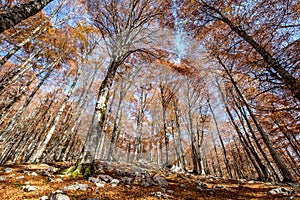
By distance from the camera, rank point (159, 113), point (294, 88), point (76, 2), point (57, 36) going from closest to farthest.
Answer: point (294, 88) < point (57, 36) < point (76, 2) < point (159, 113)

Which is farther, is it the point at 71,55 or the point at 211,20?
the point at 71,55

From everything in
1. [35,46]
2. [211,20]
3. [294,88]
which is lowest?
[294,88]

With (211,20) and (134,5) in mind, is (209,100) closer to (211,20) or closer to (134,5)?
(211,20)

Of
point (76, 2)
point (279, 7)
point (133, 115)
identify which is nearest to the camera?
point (279, 7)

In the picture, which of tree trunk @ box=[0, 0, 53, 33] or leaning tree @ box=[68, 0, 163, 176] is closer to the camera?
tree trunk @ box=[0, 0, 53, 33]

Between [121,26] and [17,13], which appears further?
[121,26]

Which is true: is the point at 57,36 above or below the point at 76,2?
below

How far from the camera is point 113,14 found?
6770mm

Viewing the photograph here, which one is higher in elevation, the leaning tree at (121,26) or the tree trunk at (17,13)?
the leaning tree at (121,26)

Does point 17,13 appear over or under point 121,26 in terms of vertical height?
under

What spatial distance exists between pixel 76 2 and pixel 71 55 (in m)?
3.91

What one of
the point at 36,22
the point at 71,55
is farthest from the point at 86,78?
the point at 36,22

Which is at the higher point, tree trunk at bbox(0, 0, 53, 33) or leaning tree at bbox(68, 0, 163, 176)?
leaning tree at bbox(68, 0, 163, 176)

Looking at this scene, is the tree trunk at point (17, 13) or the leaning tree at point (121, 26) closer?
the tree trunk at point (17, 13)
